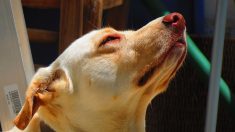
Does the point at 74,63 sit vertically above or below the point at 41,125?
above

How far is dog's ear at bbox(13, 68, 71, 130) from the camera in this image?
4.23 feet

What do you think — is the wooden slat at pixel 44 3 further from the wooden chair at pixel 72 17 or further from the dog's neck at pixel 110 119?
the dog's neck at pixel 110 119

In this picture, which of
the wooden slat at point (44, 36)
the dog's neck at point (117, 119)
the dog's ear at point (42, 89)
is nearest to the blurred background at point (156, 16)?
the wooden slat at point (44, 36)

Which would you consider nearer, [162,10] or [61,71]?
[61,71]

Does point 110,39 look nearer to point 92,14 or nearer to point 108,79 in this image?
point 108,79

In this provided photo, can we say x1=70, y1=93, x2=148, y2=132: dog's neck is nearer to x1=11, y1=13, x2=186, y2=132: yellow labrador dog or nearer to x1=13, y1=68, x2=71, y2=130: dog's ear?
x1=11, y1=13, x2=186, y2=132: yellow labrador dog

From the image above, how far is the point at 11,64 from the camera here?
→ 176cm

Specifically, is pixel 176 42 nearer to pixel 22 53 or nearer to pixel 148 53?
pixel 148 53

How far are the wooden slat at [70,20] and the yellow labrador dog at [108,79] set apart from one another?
1.35ft

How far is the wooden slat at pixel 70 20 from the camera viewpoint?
6.02 ft

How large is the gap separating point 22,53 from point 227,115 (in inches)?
36.5

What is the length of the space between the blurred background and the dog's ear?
0.44m

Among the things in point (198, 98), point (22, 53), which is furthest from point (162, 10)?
point (22, 53)

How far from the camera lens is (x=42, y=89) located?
1.40 m
